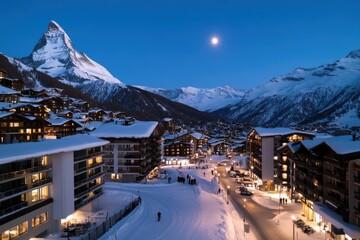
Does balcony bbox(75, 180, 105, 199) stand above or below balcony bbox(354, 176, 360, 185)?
below

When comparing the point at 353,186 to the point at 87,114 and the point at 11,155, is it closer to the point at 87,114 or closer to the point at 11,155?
the point at 11,155

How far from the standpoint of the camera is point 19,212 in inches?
1177

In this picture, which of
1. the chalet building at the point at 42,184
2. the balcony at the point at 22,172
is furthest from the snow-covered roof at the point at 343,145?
the balcony at the point at 22,172

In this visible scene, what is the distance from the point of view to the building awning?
35.8 m

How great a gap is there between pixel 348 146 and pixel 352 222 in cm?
811

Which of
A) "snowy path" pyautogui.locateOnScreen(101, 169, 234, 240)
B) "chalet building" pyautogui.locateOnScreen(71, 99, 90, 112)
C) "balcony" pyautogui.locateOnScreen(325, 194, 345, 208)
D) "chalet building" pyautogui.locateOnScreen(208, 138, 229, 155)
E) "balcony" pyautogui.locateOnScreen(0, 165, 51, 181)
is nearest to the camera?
"balcony" pyautogui.locateOnScreen(0, 165, 51, 181)

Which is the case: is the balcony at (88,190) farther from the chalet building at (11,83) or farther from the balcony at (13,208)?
the chalet building at (11,83)

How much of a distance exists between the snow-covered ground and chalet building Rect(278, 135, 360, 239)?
359cm

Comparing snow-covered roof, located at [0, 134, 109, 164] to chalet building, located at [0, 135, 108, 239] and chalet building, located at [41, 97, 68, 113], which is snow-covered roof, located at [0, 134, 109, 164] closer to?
chalet building, located at [0, 135, 108, 239]

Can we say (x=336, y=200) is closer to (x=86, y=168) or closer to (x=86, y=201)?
(x=86, y=201)

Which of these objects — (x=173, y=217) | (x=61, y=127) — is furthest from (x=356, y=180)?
(x=61, y=127)

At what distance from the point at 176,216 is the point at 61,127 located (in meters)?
61.3

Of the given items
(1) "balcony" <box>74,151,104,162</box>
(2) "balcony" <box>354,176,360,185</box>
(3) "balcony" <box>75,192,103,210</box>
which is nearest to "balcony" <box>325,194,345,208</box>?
(2) "balcony" <box>354,176,360,185</box>

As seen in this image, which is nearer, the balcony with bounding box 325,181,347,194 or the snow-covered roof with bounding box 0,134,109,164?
the snow-covered roof with bounding box 0,134,109,164
